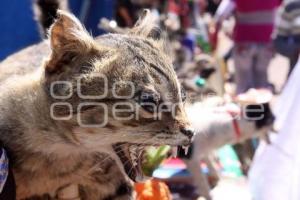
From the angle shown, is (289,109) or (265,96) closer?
(289,109)

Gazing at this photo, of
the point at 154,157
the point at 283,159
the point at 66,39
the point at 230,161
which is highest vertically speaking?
the point at 66,39

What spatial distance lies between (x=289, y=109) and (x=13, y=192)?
1666 millimetres

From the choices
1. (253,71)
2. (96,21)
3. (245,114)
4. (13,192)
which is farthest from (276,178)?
(253,71)

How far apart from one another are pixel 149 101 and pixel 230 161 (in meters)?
2.53

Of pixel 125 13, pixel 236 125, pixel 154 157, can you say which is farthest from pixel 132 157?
pixel 125 13

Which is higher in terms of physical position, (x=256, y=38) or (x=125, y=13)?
(x=125, y=13)

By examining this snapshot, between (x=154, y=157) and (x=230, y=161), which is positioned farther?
(x=230, y=161)

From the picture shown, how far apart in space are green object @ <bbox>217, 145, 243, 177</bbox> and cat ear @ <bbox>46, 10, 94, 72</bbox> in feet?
7.37

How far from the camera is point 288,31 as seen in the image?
5.23m

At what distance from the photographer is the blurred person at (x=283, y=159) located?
104 inches

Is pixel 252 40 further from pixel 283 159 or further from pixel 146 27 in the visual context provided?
pixel 146 27

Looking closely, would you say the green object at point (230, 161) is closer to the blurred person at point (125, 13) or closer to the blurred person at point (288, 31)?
the blurred person at point (288, 31)

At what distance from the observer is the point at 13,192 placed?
1664 mm

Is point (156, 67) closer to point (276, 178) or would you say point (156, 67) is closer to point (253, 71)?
point (276, 178)
